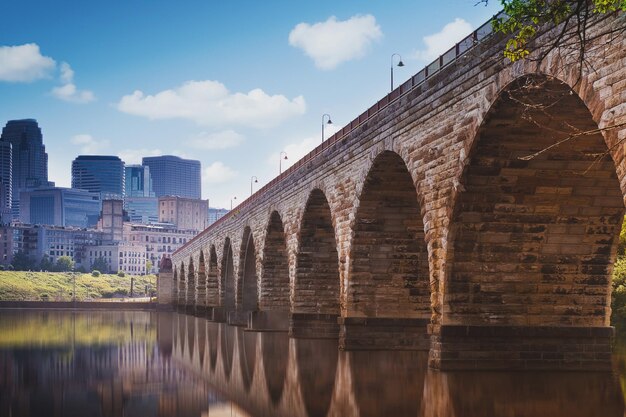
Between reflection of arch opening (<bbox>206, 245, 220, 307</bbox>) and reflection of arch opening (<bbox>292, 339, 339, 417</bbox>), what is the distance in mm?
38218

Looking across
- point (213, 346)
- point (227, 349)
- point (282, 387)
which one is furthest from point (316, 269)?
point (282, 387)

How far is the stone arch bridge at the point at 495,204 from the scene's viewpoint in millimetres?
20234

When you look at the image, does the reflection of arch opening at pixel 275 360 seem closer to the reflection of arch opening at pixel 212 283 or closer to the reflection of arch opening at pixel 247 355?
the reflection of arch opening at pixel 247 355

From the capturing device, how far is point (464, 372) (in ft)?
74.2

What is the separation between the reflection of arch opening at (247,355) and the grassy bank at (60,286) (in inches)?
4458

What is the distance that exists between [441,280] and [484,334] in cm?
171

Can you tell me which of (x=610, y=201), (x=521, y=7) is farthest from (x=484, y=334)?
(x=521, y=7)

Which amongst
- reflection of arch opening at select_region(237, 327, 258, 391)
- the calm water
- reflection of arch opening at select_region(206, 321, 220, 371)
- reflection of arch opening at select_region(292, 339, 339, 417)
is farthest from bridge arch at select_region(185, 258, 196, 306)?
the calm water

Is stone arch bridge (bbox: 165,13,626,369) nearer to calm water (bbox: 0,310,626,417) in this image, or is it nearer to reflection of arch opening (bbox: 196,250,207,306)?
calm water (bbox: 0,310,626,417)

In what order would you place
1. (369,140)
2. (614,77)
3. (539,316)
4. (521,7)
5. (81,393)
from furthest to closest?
1. (369,140)
2. (539,316)
3. (81,393)
4. (614,77)
5. (521,7)

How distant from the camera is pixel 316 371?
24.4m

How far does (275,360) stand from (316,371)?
435 centimetres

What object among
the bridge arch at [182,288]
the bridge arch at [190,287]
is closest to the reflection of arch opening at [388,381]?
the bridge arch at [190,287]

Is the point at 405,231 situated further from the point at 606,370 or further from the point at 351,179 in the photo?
the point at 606,370
